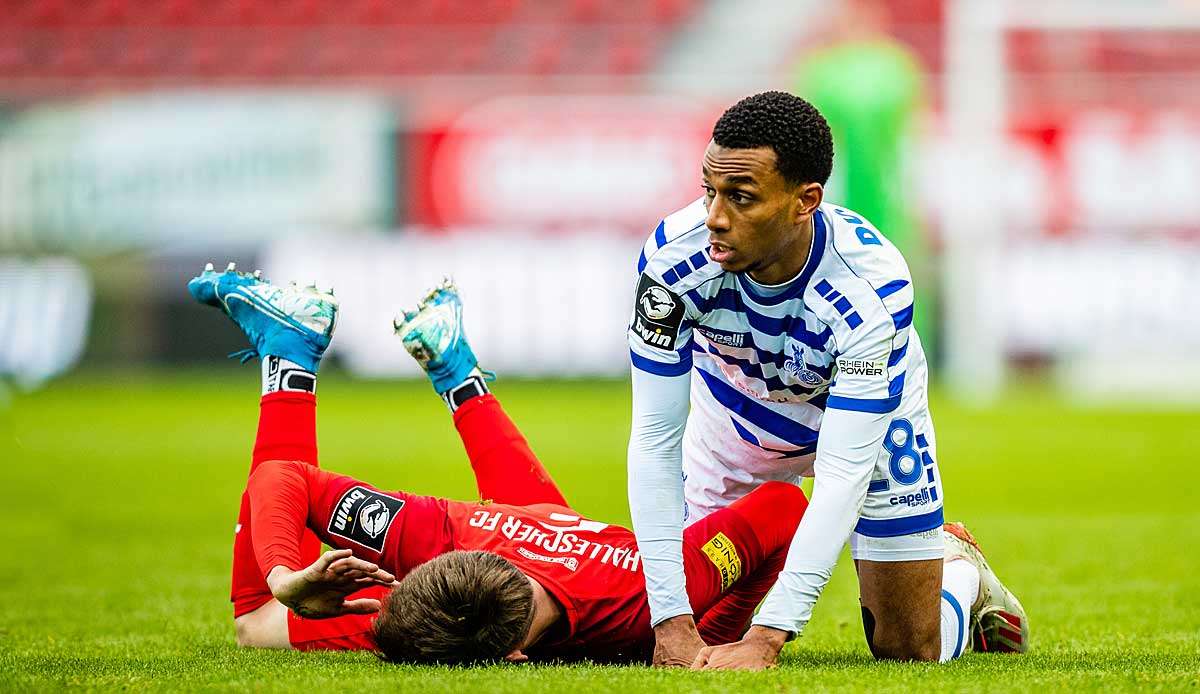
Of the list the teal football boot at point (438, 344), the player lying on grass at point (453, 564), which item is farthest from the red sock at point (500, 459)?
the teal football boot at point (438, 344)

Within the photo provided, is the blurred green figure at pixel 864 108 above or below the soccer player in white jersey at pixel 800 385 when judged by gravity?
above

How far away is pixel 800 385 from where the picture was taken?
4.71 meters

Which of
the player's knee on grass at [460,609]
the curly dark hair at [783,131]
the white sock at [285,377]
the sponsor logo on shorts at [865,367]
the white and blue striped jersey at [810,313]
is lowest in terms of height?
the player's knee on grass at [460,609]

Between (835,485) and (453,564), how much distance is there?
1.04m

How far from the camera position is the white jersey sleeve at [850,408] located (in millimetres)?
4191

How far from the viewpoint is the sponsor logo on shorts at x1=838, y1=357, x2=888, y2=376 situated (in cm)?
429

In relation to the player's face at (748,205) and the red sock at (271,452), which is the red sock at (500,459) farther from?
the player's face at (748,205)

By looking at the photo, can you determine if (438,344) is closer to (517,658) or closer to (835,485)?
(517,658)

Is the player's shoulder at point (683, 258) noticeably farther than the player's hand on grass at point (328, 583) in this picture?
Yes

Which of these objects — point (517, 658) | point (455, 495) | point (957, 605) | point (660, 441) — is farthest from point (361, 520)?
point (455, 495)

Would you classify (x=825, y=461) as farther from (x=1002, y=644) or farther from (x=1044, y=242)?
(x=1044, y=242)

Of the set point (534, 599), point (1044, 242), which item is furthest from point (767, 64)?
Result: point (534, 599)

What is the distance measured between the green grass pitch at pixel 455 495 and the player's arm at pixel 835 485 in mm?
129

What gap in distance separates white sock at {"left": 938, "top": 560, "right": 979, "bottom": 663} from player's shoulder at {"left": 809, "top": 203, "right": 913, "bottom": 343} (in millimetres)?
1000
